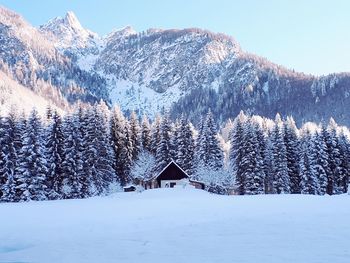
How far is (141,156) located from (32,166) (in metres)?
22.5

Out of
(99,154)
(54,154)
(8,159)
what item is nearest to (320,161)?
(99,154)

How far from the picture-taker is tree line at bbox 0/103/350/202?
46.7m

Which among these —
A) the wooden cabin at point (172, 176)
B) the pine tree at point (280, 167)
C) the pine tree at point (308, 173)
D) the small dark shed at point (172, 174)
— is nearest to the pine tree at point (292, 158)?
the pine tree at point (308, 173)

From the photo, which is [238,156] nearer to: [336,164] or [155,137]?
[155,137]

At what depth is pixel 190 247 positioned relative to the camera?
11453mm

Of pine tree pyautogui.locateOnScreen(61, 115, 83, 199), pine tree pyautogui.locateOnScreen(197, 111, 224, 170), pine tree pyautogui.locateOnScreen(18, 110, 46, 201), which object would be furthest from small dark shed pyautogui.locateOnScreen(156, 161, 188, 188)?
pine tree pyautogui.locateOnScreen(18, 110, 46, 201)

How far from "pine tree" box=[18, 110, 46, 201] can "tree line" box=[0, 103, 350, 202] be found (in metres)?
0.11

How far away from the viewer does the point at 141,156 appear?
215ft

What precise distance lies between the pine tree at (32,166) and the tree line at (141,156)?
11 cm

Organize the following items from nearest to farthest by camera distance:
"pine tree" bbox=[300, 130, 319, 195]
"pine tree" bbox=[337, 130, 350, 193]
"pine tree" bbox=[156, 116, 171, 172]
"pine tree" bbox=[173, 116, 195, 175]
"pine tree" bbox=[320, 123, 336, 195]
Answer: "pine tree" bbox=[300, 130, 319, 195]
"pine tree" bbox=[320, 123, 336, 195]
"pine tree" bbox=[173, 116, 195, 175]
"pine tree" bbox=[337, 130, 350, 193]
"pine tree" bbox=[156, 116, 171, 172]

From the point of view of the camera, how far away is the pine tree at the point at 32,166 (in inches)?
1766

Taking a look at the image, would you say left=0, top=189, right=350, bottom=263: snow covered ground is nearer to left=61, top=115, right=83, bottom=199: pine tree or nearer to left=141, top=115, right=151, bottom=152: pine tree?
left=61, top=115, right=83, bottom=199: pine tree

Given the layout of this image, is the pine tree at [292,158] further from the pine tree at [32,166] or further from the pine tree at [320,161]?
the pine tree at [32,166]

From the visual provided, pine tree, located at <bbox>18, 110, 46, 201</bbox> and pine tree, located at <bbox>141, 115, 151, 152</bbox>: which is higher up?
pine tree, located at <bbox>141, 115, 151, 152</bbox>
